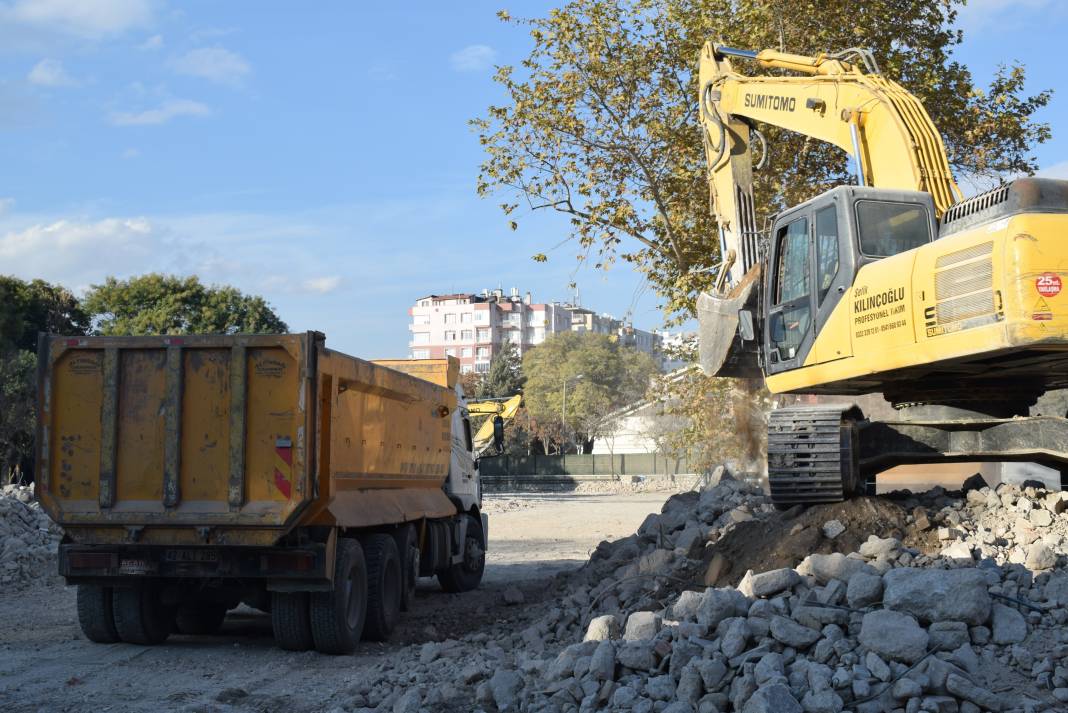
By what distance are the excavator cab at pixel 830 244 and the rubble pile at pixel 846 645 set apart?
2376 mm

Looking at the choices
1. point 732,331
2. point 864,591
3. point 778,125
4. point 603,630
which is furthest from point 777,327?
point 864,591

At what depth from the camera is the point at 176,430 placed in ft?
31.8

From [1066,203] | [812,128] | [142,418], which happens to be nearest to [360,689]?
[142,418]

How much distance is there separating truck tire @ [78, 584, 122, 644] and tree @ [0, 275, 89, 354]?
116ft

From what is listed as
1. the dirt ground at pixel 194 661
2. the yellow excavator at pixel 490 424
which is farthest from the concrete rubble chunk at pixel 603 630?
the yellow excavator at pixel 490 424

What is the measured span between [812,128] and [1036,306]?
201 inches

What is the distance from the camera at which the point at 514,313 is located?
148 m

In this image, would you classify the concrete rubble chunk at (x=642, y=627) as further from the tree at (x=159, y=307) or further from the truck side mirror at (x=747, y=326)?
the tree at (x=159, y=307)

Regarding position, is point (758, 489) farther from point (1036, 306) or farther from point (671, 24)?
point (671, 24)

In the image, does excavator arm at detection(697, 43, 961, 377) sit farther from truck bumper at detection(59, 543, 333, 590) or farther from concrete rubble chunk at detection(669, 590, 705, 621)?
truck bumper at detection(59, 543, 333, 590)

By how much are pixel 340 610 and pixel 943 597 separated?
514cm

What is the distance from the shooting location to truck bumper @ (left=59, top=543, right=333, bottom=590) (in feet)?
31.3

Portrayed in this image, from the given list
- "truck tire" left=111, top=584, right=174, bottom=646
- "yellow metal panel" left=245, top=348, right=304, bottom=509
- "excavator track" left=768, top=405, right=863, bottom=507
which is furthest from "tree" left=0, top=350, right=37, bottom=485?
"excavator track" left=768, top=405, right=863, bottom=507

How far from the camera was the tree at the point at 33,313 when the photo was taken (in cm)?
4431
